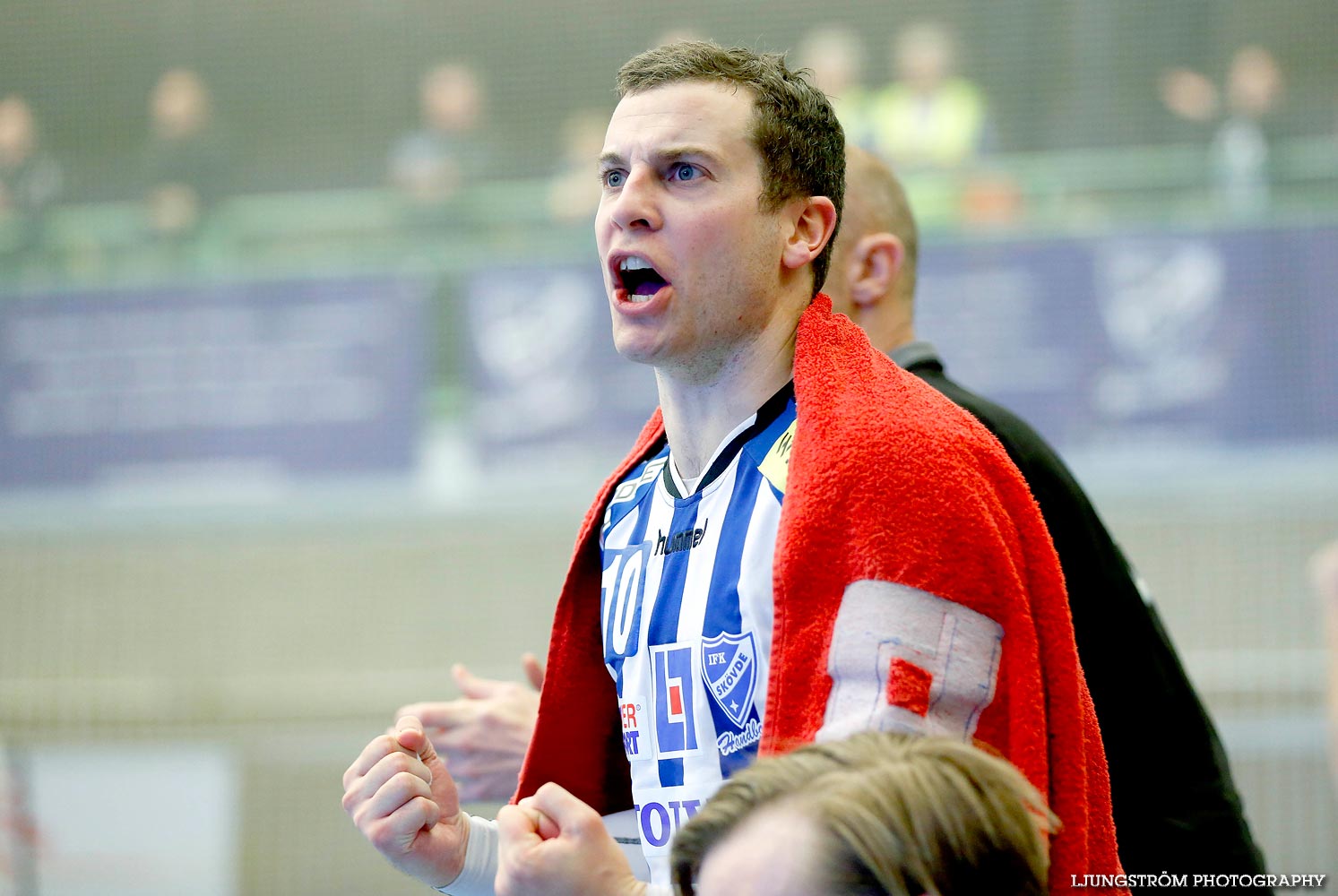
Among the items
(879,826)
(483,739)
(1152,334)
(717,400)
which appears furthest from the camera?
(1152,334)

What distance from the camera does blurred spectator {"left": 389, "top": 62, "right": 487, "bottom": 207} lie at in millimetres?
6344

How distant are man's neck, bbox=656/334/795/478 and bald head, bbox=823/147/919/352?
0.90 metres

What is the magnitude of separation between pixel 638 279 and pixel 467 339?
4373 millimetres

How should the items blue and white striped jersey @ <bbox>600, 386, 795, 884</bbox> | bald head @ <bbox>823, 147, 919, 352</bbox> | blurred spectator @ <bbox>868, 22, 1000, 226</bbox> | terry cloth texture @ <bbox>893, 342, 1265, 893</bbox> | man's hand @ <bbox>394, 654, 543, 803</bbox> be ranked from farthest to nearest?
blurred spectator @ <bbox>868, 22, 1000, 226</bbox> → bald head @ <bbox>823, 147, 919, 352</bbox> → man's hand @ <bbox>394, 654, 543, 803</bbox> → terry cloth texture @ <bbox>893, 342, 1265, 893</bbox> → blue and white striped jersey @ <bbox>600, 386, 795, 884</bbox>

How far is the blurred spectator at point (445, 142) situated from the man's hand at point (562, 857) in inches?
205

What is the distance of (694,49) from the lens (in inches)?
65.7

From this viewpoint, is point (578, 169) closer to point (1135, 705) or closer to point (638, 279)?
point (1135, 705)

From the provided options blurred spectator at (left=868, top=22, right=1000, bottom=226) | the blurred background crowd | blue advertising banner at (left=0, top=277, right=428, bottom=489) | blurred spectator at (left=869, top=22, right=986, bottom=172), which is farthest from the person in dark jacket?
blue advertising banner at (left=0, top=277, right=428, bottom=489)

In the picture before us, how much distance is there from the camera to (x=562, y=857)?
1299 millimetres

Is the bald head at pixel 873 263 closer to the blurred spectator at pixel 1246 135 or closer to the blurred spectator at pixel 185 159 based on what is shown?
the blurred spectator at pixel 1246 135

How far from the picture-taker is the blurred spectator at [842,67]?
6.06 m

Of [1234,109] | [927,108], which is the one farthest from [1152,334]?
[927,108]

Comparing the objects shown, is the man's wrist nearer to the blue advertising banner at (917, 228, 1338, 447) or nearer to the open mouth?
the open mouth

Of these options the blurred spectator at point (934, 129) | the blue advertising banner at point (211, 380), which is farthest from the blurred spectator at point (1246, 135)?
the blue advertising banner at point (211, 380)
